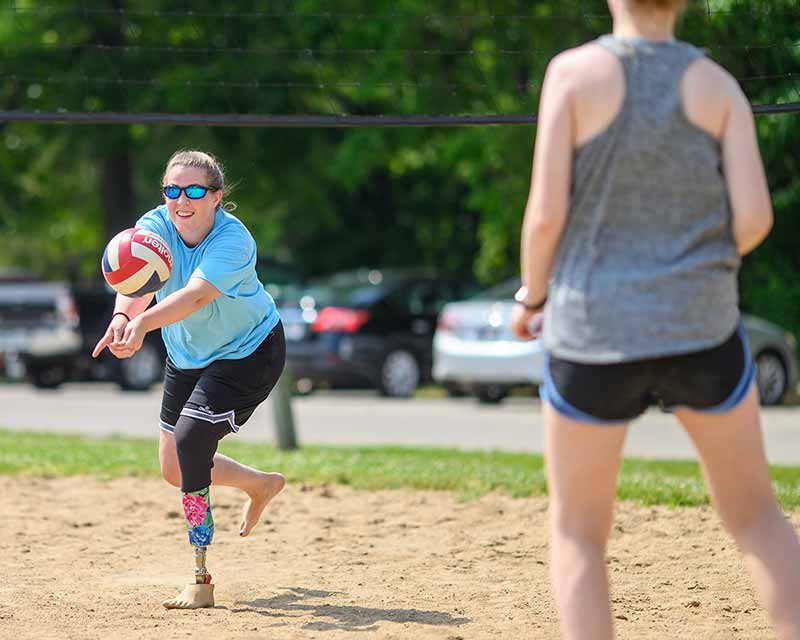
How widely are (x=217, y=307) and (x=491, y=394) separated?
12.5 m

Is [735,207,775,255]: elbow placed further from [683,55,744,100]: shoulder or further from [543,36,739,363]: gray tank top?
[683,55,744,100]: shoulder

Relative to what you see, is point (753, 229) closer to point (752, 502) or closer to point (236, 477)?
point (752, 502)

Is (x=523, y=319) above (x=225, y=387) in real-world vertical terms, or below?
above

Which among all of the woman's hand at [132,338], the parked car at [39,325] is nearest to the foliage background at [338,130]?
the parked car at [39,325]

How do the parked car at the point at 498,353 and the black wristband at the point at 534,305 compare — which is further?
the parked car at the point at 498,353

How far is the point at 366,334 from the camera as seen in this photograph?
1978 centimetres

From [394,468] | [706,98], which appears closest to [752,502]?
[706,98]

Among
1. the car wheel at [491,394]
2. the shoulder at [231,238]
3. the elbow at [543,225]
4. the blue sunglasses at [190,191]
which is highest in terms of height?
the blue sunglasses at [190,191]

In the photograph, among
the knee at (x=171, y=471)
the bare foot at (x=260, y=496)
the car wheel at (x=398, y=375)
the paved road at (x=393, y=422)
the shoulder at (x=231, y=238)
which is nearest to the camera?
the shoulder at (x=231, y=238)

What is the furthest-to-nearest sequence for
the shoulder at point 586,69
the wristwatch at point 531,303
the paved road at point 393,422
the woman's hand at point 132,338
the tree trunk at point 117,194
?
the tree trunk at point 117,194
the paved road at point 393,422
the woman's hand at point 132,338
the wristwatch at point 531,303
the shoulder at point 586,69

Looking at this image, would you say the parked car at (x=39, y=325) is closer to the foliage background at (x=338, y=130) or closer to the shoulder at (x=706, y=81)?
the foliage background at (x=338, y=130)

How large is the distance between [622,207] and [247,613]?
2746 millimetres

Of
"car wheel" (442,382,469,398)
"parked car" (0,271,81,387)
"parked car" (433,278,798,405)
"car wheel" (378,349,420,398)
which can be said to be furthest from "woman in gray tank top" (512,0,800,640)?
"parked car" (0,271,81,387)

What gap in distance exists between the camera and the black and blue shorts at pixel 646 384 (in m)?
3.83
